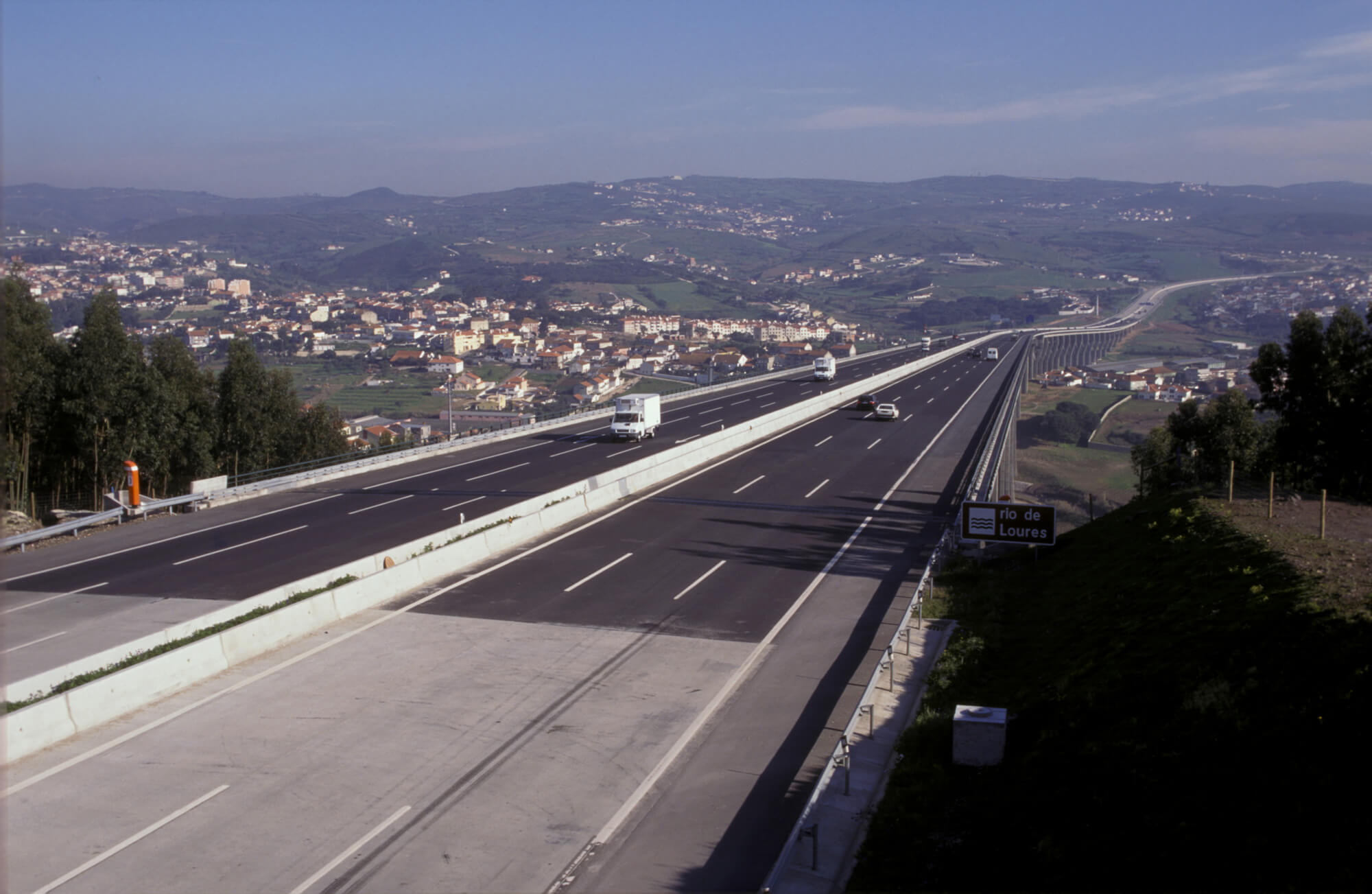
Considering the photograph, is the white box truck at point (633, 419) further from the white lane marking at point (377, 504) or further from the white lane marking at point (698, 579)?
the white lane marking at point (698, 579)

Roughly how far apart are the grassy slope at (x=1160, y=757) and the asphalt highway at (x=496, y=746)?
6.11 ft

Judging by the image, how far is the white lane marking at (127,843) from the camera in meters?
9.84

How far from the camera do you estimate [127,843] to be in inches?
419

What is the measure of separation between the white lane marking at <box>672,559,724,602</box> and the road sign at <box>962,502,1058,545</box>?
20.1 ft

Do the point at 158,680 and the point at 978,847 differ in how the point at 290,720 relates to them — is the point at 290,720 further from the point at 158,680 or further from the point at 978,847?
the point at 978,847

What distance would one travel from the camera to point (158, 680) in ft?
49.2

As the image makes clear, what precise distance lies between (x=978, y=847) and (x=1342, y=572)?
893 centimetres

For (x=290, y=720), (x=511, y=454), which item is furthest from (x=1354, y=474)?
(x=290, y=720)

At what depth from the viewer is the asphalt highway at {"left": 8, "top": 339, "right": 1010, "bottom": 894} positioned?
412 inches

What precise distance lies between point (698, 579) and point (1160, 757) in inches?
503

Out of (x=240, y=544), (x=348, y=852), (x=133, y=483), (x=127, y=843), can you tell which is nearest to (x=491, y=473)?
(x=133, y=483)

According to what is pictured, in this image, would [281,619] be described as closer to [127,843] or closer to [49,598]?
[49,598]

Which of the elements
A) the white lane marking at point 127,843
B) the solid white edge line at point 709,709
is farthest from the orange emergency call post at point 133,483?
the white lane marking at point 127,843

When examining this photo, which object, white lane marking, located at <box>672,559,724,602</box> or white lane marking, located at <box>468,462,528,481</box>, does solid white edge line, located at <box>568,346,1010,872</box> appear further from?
white lane marking, located at <box>468,462,528,481</box>
